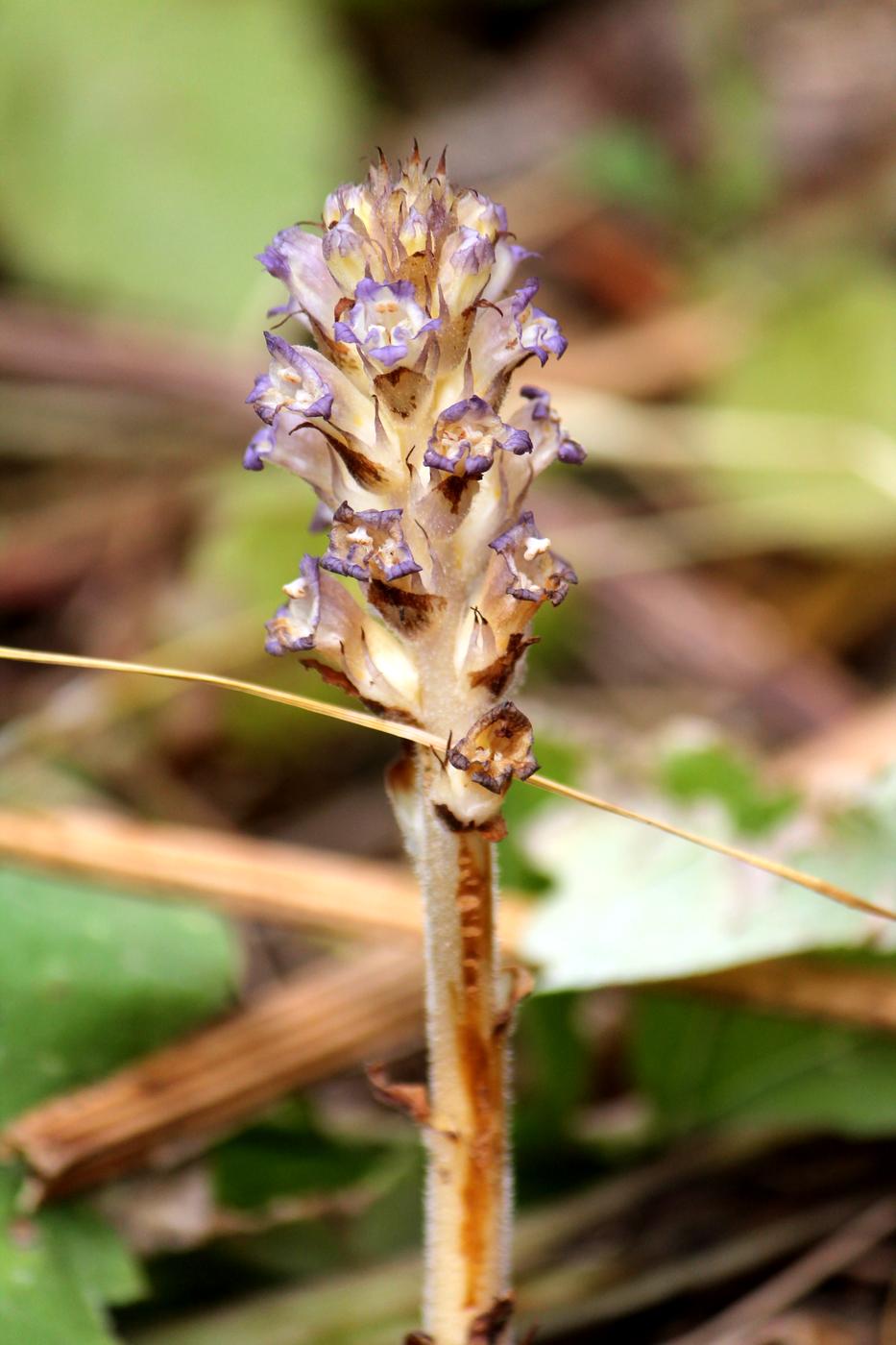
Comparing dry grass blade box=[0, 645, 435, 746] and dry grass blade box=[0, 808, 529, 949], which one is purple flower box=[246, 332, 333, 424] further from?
dry grass blade box=[0, 808, 529, 949]

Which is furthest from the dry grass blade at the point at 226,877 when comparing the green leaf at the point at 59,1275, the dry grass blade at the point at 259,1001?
the green leaf at the point at 59,1275

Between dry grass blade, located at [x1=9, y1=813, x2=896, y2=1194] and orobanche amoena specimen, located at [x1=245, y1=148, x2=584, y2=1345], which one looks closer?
orobanche amoena specimen, located at [x1=245, y1=148, x2=584, y2=1345]

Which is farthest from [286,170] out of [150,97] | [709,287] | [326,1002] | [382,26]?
[326,1002]

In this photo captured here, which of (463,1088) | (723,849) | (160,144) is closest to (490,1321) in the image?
(463,1088)

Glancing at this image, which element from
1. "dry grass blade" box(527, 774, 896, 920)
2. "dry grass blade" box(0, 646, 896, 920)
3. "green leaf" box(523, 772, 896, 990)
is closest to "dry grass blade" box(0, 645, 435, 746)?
"dry grass blade" box(0, 646, 896, 920)

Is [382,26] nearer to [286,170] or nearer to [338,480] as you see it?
[286,170]
